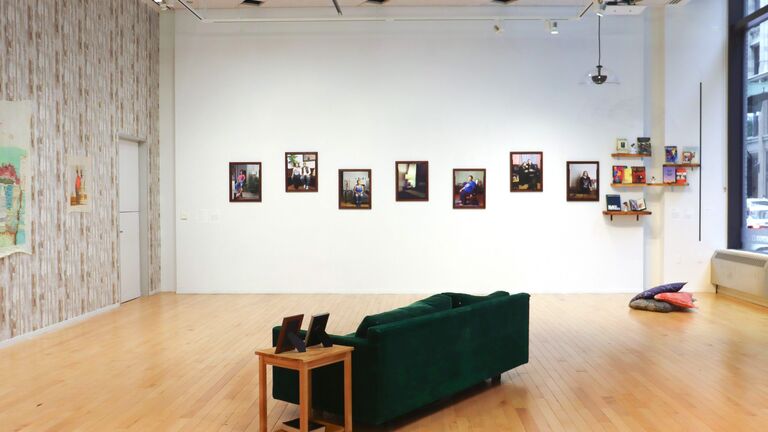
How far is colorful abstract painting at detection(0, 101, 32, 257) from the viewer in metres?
7.71

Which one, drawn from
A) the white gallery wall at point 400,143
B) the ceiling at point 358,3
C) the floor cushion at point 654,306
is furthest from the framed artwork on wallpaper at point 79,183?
the floor cushion at point 654,306

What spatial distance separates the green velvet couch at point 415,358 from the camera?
15.3 ft

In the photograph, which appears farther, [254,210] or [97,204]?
[254,210]

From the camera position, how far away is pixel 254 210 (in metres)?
12.2

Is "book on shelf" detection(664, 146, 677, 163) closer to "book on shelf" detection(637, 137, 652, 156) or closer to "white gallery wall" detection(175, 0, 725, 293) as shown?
"book on shelf" detection(637, 137, 652, 156)

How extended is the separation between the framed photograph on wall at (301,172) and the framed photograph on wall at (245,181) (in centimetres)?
56

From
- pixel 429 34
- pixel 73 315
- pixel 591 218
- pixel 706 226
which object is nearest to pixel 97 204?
pixel 73 315

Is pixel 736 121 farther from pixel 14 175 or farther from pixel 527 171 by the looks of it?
pixel 14 175

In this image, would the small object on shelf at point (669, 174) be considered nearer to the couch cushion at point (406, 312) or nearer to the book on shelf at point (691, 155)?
the book on shelf at point (691, 155)

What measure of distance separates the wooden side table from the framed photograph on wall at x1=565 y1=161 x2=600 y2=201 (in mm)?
8395

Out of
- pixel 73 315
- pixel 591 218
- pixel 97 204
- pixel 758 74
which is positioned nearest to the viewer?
pixel 73 315

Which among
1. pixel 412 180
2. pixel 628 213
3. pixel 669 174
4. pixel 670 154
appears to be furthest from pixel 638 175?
pixel 412 180

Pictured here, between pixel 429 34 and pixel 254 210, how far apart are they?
4.60m

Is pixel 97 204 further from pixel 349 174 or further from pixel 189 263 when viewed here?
pixel 349 174
